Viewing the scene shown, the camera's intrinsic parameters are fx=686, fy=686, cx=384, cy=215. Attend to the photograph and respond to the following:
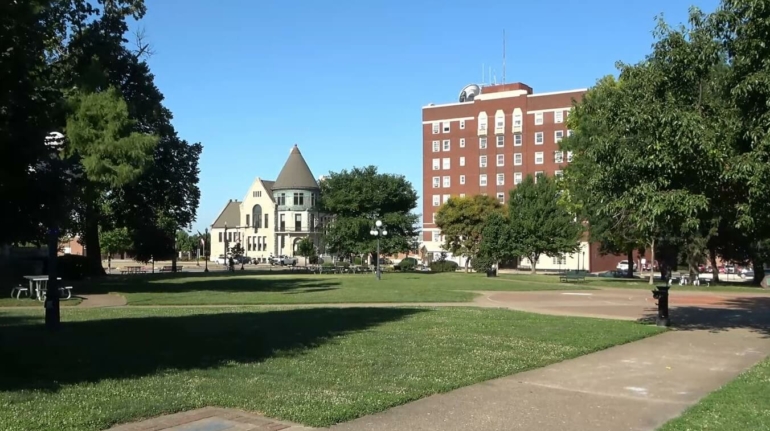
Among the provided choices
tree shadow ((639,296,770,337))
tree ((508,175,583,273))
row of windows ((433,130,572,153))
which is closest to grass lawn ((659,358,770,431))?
tree shadow ((639,296,770,337))

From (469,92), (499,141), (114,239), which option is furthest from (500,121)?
(114,239)

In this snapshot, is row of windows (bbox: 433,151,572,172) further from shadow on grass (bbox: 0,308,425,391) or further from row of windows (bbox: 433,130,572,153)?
shadow on grass (bbox: 0,308,425,391)

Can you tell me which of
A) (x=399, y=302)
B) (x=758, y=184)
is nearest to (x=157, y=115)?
(x=399, y=302)

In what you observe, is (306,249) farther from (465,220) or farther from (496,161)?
(465,220)

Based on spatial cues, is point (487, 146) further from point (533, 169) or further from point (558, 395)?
point (558, 395)

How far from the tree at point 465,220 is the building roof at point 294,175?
50.2 m

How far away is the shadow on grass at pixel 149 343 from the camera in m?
9.30

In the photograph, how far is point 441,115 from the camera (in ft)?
355

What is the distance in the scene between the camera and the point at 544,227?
191 feet

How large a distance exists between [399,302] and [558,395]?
52.9 ft

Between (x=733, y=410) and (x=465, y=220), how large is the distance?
66.3 metres

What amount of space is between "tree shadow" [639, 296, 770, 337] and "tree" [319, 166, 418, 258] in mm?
45227

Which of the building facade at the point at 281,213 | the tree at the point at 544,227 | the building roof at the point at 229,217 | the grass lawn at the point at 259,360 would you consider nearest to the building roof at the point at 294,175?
the building facade at the point at 281,213

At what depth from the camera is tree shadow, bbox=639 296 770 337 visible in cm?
1775
